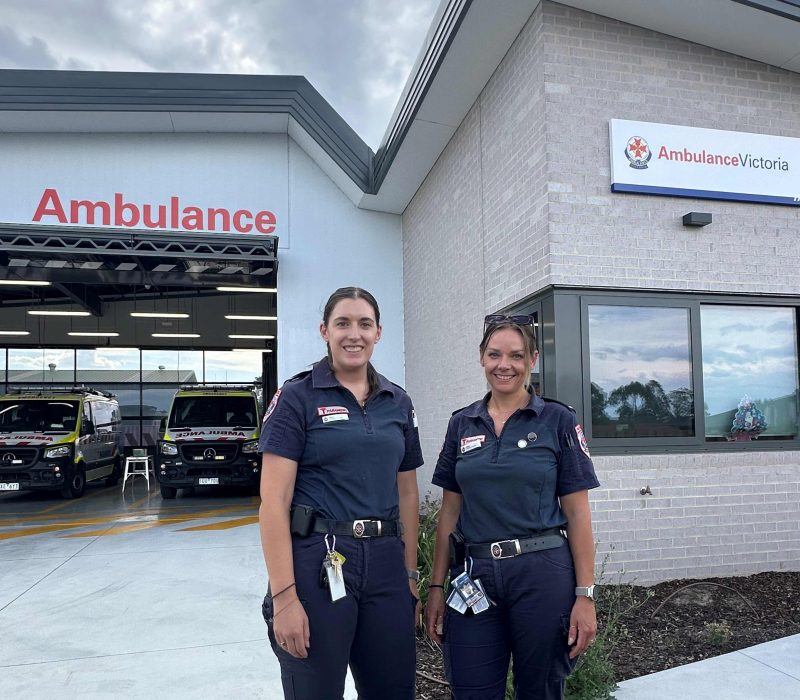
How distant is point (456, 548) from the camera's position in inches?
103

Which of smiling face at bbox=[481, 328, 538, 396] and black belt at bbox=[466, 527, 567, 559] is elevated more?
smiling face at bbox=[481, 328, 538, 396]

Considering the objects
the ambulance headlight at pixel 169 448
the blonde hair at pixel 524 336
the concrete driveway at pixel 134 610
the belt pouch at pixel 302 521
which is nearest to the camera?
the belt pouch at pixel 302 521

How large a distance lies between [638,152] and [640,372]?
1.99m

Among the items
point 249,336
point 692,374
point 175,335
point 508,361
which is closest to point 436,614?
point 508,361

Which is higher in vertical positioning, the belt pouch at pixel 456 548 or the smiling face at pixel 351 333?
the smiling face at pixel 351 333

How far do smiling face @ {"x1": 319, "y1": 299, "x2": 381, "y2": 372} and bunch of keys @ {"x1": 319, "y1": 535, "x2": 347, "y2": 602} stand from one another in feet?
2.19

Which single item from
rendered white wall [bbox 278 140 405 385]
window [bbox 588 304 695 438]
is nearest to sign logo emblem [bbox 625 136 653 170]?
window [bbox 588 304 695 438]

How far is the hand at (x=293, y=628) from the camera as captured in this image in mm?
2127

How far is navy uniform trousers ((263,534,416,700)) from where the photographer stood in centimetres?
219

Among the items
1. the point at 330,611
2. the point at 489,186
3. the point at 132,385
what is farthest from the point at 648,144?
the point at 132,385

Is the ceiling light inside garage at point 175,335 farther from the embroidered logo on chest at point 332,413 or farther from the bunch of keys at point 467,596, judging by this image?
the bunch of keys at point 467,596

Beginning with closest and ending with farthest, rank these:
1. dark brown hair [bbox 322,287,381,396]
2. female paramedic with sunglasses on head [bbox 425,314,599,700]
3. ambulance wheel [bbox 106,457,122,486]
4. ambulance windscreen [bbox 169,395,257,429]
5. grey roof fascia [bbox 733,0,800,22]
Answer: female paramedic with sunglasses on head [bbox 425,314,599,700] < dark brown hair [bbox 322,287,381,396] < grey roof fascia [bbox 733,0,800,22] < ambulance windscreen [bbox 169,395,257,429] < ambulance wheel [bbox 106,457,122,486]

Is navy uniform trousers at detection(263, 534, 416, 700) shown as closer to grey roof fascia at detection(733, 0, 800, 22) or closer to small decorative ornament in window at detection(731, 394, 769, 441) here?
small decorative ornament in window at detection(731, 394, 769, 441)

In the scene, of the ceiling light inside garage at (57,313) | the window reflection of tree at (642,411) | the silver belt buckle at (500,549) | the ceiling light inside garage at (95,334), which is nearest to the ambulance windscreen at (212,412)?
the ceiling light inside garage at (57,313)
